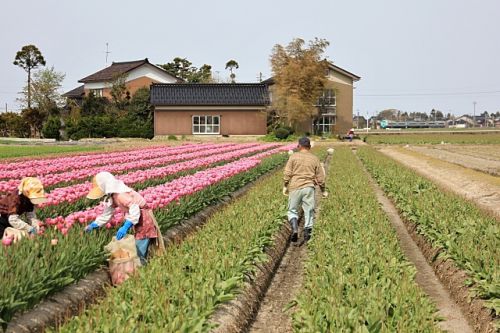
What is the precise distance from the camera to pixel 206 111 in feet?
155

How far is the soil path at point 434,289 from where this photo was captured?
5.55 metres

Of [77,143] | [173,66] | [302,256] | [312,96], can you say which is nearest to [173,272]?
[302,256]

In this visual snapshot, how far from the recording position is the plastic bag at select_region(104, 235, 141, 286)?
18.5 feet

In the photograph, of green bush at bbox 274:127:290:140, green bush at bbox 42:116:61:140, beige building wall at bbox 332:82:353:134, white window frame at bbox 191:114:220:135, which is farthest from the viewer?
beige building wall at bbox 332:82:353:134

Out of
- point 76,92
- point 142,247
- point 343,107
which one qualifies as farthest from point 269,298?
point 76,92

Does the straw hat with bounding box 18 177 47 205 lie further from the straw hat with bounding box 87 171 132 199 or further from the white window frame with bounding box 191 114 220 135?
the white window frame with bounding box 191 114 220 135

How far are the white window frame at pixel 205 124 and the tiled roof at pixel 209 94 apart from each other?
1253 mm

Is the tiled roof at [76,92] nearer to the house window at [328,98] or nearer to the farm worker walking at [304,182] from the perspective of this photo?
the house window at [328,98]

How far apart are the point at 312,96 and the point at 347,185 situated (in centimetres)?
3285

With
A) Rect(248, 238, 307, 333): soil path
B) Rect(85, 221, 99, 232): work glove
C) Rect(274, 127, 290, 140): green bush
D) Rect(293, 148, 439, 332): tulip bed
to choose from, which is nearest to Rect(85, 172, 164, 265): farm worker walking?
Rect(85, 221, 99, 232): work glove

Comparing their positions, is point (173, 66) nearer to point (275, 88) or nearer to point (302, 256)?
point (275, 88)

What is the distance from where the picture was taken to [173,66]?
7438 cm

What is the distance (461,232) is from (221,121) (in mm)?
40442

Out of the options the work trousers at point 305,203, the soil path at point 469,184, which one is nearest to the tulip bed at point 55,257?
the work trousers at point 305,203
